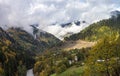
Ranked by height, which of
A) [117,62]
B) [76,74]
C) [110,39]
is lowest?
[76,74]

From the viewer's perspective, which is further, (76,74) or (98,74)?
(76,74)

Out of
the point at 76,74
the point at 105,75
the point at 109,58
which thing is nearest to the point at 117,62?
the point at 109,58

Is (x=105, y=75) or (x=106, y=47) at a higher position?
(x=106, y=47)

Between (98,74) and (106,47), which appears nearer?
(106,47)

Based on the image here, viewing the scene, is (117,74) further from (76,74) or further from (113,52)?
(76,74)

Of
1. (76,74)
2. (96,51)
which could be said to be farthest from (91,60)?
(76,74)

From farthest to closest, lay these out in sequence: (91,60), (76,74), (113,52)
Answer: (76,74), (91,60), (113,52)

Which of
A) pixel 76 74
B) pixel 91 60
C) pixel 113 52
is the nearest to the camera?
pixel 113 52

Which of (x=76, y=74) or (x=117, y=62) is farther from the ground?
(x=117, y=62)

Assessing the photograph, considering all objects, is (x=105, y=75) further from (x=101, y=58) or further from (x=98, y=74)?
(x=101, y=58)
